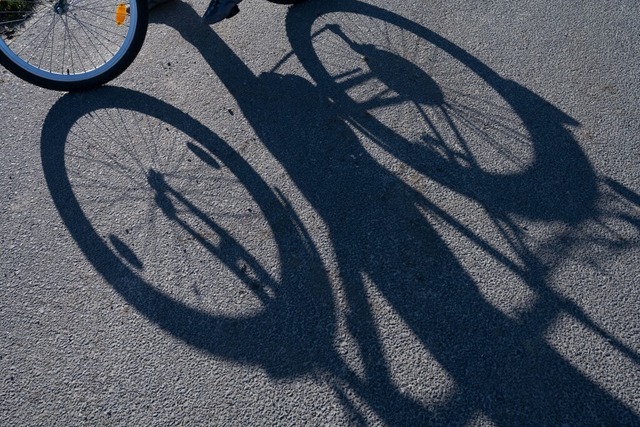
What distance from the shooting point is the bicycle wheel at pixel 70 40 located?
3857 millimetres

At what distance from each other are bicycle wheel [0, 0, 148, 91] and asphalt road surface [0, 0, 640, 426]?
15 cm

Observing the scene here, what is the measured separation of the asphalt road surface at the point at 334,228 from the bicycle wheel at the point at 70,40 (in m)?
0.15

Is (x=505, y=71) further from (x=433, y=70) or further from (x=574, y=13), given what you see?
(x=574, y=13)

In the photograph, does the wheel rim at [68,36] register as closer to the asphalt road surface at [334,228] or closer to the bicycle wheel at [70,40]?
the bicycle wheel at [70,40]

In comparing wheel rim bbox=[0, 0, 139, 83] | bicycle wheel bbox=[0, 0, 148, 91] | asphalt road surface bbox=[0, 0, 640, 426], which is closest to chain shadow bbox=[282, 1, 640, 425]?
asphalt road surface bbox=[0, 0, 640, 426]

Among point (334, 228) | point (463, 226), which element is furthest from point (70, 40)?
point (463, 226)

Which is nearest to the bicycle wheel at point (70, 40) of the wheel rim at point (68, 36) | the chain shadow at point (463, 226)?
the wheel rim at point (68, 36)

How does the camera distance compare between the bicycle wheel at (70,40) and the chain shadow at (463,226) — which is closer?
the chain shadow at (463,226)

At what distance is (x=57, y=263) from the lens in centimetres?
307

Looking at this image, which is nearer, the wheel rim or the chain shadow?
the chain shadow

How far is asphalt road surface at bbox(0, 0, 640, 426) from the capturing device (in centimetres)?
256

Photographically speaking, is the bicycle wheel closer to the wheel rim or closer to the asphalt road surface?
the wheel rim

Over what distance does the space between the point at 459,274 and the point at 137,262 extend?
1608 mm

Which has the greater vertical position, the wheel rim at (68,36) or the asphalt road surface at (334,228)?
the wheel rim at (68,36)
